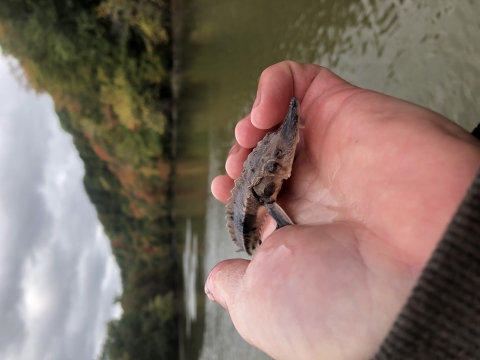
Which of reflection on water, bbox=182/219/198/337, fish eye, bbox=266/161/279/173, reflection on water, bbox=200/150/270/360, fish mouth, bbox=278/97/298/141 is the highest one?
fish mouth, bbox=278/97/298/141

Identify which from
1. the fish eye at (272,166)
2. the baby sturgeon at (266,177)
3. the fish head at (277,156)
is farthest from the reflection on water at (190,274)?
the fish eye at (272,166)

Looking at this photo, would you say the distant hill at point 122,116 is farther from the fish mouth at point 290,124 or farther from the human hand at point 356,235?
the human hand at point 356,235

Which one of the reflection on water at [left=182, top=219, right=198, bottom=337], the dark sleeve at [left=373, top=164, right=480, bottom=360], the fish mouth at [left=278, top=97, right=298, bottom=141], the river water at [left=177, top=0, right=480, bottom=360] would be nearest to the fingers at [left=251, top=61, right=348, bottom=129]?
the fish mouth at [left=278, top=97, right=298, bottom=141]

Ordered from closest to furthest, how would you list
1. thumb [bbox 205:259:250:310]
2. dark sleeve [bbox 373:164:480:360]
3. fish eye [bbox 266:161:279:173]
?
dark sleeve [bbox 373:164:480:360] → thumb [bbox 205:259:250:310] → fish eye [bbox 266:161:279:173]

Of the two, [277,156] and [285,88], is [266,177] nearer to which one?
[277,156]

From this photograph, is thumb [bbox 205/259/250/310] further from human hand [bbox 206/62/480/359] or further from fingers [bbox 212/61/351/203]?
fingers [bbox 212/61/351/203]

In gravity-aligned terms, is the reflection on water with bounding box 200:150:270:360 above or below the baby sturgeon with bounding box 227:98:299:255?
below
